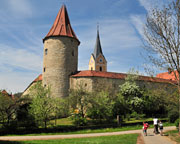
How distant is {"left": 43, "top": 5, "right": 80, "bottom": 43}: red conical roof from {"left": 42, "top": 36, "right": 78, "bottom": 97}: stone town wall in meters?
0.89

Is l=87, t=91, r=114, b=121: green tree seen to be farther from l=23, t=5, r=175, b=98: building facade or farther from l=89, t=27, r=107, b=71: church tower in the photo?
l=89, t=27, r=107, b=71: church tower

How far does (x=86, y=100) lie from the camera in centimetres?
2272

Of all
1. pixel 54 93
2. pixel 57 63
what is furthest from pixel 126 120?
pixel 57 63

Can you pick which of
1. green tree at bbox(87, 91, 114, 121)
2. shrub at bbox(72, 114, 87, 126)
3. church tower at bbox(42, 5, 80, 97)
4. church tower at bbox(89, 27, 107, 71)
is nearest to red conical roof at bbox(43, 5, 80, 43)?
church tower at bbox(42, 5, 80, 97)

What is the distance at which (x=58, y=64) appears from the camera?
101 feet

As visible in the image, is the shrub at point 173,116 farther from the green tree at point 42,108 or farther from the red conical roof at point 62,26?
the red conical roof at point 62,26

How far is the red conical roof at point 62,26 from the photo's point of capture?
105 feet

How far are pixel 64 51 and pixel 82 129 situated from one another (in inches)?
634

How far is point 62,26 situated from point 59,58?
6315 mm

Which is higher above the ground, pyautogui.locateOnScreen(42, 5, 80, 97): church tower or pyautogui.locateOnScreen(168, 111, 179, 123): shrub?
pyautogui.locateOnScreen(42, 5, 80, 97): church tower

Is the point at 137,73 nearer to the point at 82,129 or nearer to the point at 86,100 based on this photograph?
the point at 86,100

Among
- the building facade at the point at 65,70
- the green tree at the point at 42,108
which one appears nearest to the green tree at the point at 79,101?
the green tree at the point at 42,108

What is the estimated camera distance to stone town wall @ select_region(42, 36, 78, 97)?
30359 millimetres

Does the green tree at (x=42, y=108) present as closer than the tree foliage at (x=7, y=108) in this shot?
No
